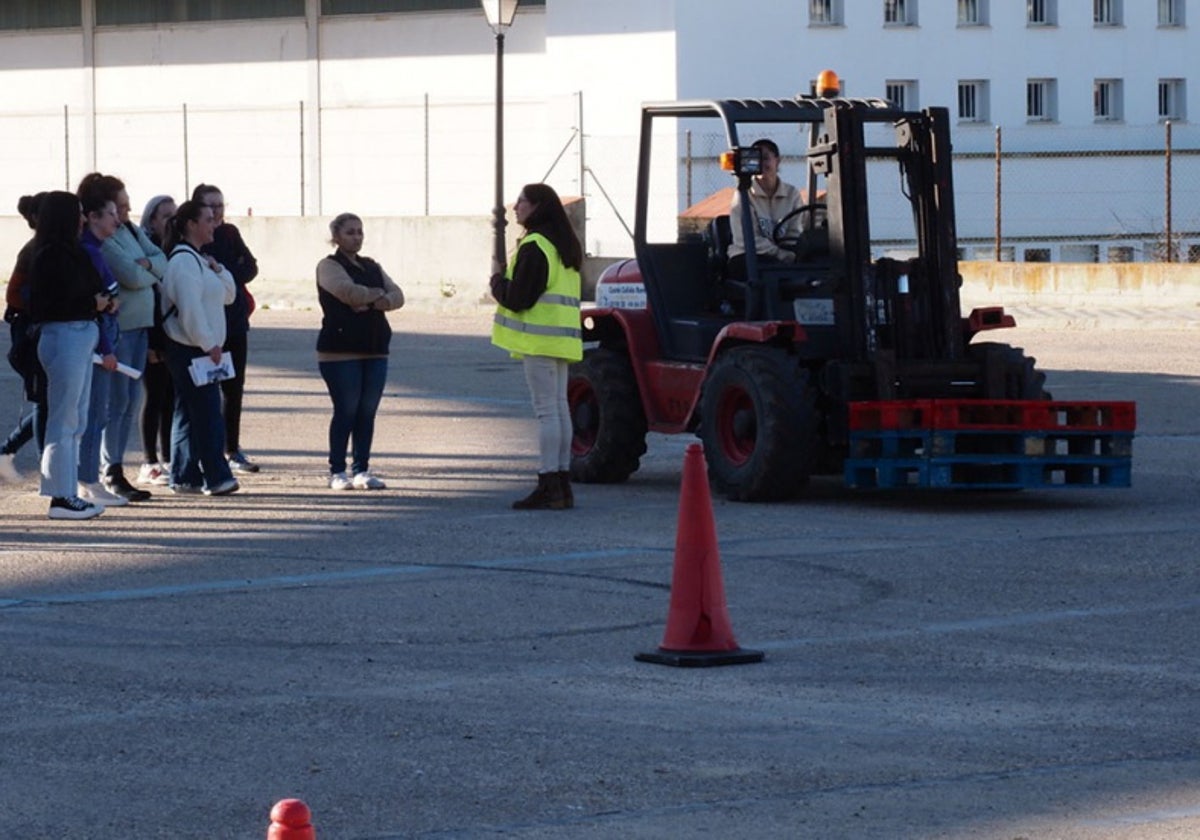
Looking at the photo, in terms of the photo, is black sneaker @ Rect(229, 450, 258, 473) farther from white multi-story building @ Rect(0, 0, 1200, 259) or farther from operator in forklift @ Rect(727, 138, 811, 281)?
white multi-story building @ Rect(0, 0, 1200, 259)

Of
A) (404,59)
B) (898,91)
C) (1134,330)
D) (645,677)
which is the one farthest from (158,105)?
(645,677)

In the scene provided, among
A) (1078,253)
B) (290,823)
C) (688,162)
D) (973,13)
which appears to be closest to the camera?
(290,823)

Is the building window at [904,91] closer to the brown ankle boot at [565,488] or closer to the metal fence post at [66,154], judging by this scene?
the metal fence post at [66,154]

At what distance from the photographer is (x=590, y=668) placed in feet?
29.7

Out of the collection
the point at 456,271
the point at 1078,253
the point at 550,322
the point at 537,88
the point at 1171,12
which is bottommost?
the point at 550,322

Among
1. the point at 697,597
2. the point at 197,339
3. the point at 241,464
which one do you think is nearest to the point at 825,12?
the point at 241,464

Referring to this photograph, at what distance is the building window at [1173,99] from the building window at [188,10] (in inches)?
802

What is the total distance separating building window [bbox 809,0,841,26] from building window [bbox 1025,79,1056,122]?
5477mm

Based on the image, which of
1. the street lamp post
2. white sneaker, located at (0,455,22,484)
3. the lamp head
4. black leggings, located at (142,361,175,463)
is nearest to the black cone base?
black leggings, located at (142,361,175,463)

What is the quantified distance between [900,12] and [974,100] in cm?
269

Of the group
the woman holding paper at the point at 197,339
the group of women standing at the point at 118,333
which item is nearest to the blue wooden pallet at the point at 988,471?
the woman holding paper at the point at 197,339

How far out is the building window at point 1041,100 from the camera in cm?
5672

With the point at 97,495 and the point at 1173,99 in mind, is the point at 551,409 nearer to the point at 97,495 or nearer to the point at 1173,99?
the point at 97,495

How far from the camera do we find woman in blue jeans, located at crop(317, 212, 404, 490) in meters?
14.8
